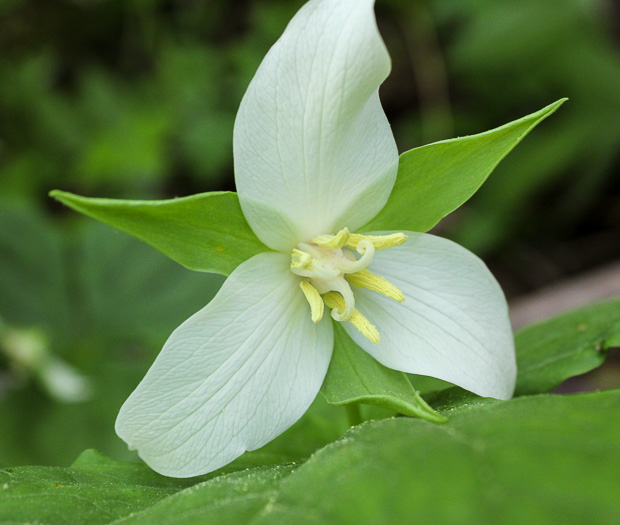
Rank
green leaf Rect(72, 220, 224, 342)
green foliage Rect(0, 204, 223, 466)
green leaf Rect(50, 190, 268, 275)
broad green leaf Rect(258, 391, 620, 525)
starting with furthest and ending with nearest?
green leaf Rect(72, 220, 224, 342)
green foliage Rect(0, 204, 223, 466)
green leaf Rect(50, 190, 268, 275)
broad green leaf Rect(258, 391, 620, 525)

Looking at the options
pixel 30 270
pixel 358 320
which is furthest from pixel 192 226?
pixel 30 270

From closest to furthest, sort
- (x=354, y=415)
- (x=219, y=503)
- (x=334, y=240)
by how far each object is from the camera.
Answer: (x=219, y=503) → (x=334, y=240) → (x=354, y=415)

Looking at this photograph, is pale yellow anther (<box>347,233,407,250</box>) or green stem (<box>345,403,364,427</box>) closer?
pale yellow anther (<box>347,233,407,250</box>)

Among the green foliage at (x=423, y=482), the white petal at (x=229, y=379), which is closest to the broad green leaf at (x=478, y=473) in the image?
the green foliage at (x=423, y=482)

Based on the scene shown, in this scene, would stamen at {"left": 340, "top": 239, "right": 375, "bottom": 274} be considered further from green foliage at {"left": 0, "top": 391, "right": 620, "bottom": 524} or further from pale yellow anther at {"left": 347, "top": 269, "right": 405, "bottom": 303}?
green foliage at {"left": 0, "top": 391, "right": 620, "bottom": 524}

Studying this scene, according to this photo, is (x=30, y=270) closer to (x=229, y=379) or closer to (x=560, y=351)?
(x=229, y=379)

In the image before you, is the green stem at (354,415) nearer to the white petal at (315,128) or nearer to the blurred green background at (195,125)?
the white petal at (315,128)

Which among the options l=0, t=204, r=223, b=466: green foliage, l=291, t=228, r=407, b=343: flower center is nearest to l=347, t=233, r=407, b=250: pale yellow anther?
l=291, t=228, r=407, b=343: flower center

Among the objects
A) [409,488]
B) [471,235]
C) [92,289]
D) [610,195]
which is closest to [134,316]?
[92,289]
